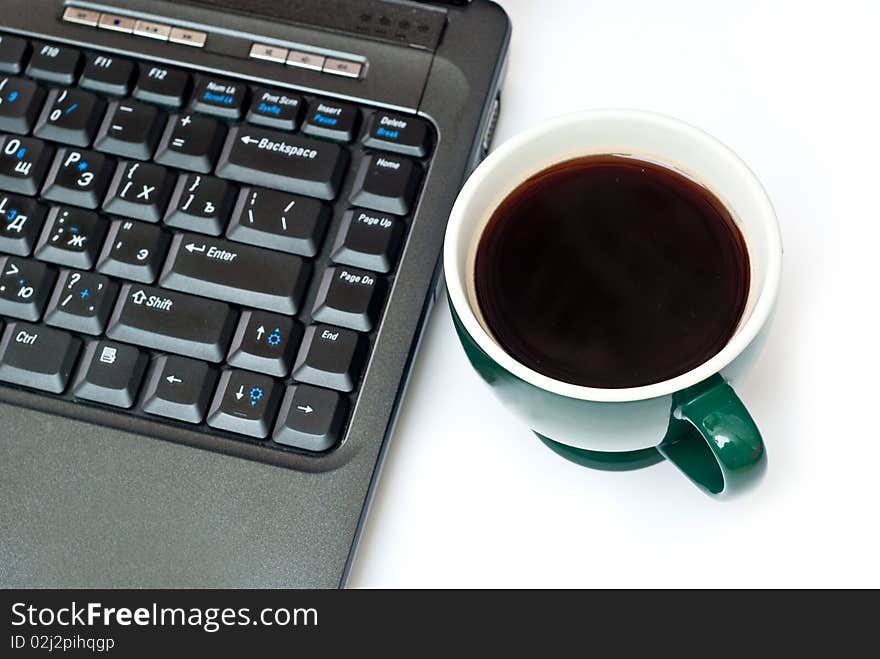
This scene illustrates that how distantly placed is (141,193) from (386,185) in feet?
Answer: 0.32

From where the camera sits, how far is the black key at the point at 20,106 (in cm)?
41

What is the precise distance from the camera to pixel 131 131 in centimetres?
41

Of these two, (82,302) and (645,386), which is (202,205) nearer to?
(82,302)

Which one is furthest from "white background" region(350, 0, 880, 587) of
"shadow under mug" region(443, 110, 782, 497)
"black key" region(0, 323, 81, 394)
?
"black key" region(0, 323, 81, 394)

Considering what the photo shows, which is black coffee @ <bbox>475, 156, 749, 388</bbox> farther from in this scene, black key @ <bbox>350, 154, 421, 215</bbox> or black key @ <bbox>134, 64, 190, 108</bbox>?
black key @ <bbox>134, 64, 190, 108</bbox>

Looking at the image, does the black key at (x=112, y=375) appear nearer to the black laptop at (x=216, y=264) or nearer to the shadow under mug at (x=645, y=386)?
the black laptop at (x=216, y=264)

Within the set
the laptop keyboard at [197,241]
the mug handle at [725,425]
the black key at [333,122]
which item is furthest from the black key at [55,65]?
the mug handle at [725,425]

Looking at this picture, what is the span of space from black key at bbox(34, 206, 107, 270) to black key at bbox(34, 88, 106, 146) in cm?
3

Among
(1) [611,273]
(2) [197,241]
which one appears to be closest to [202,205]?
(2) [197,241]

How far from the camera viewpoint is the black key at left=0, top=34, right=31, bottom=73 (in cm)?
42

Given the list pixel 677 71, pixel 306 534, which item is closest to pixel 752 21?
pixel 677 71

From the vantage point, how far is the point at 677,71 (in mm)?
456

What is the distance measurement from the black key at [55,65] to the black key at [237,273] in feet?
0.30
